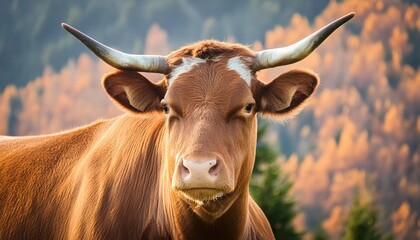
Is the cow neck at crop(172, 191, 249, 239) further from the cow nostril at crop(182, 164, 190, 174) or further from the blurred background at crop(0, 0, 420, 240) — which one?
the blurred background at crop(0, 0, 420, 240)

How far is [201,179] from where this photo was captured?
5352 millimetres

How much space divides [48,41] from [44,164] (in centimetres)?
5478

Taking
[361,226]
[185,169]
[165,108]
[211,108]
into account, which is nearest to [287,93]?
[211,108]

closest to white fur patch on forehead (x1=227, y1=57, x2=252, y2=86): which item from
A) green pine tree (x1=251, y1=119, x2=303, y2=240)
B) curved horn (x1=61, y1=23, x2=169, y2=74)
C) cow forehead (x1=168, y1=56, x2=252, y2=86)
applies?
cow forehead (x1=168, y1=56, x2=252, y2=86)

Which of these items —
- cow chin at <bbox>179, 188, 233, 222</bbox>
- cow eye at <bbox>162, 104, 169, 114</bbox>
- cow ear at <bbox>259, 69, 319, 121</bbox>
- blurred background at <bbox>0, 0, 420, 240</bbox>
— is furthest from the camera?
blurred background at <bbox>0, 0, 420, 240</bbox>

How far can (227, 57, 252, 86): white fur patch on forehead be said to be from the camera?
6215 millimetres

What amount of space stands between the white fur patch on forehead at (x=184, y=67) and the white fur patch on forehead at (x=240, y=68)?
0.24m

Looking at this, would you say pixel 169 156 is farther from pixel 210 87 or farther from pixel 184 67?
pixel 184 67

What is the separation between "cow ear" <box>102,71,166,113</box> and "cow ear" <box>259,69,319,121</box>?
92 cm

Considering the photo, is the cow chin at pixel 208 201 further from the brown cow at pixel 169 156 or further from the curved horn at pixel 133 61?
the curved horn at pixel 133 61

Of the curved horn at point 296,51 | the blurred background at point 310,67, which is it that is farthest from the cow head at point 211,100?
the blurred background at point 310,67

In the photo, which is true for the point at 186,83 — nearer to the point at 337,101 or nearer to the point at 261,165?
the point at 261,165

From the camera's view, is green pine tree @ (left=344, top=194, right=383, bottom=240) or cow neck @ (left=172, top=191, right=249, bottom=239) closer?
cow neck @ (left=172, top=191, right=249, bottom=239)

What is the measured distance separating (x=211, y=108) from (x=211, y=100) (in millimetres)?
88
